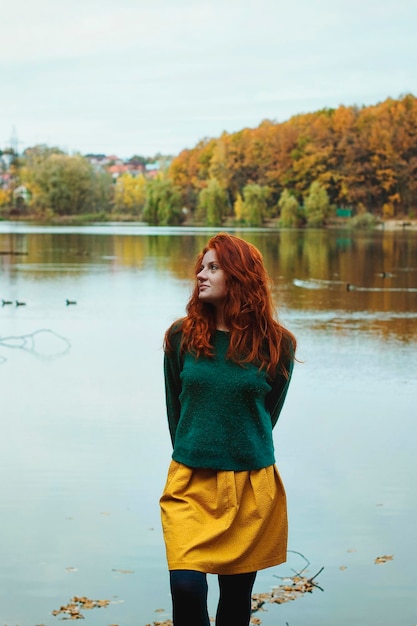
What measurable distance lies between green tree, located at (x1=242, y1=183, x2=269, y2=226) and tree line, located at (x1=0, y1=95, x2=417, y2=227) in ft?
0.29

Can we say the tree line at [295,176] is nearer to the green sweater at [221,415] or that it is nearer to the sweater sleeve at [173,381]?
the sweater sleeve at [173,381]

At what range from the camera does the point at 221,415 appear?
10.8ft

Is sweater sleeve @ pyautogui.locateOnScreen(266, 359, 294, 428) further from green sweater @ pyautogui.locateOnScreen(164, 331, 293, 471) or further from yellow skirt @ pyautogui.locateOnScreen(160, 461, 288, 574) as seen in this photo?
yellow skirt @ pyautogui.locateOnScreen(160, 461, 288, 574)

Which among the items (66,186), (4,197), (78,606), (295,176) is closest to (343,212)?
(295,176)

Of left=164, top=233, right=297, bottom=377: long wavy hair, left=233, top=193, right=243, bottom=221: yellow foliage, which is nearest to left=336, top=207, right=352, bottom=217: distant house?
left=233, top=193, right=243, bottom=221: yellow foliage

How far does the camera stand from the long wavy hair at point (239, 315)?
10.9 ft

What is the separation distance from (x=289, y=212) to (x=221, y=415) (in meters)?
99.7

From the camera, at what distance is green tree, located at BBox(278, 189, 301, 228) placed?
10196 cm

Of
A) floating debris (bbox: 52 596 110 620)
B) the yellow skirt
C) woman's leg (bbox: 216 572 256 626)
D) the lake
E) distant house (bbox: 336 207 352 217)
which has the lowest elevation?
the lake

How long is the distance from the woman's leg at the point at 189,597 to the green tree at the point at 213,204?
10637 centimetres

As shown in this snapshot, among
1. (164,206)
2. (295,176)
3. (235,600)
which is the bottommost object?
(235,600)

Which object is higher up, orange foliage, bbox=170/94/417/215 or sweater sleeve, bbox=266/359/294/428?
orange foliage, bbox=170/94/417/215

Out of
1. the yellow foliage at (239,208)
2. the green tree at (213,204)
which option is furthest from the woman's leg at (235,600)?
the green tree at (213,204)

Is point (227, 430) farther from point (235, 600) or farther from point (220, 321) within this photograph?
point (235, 600)
